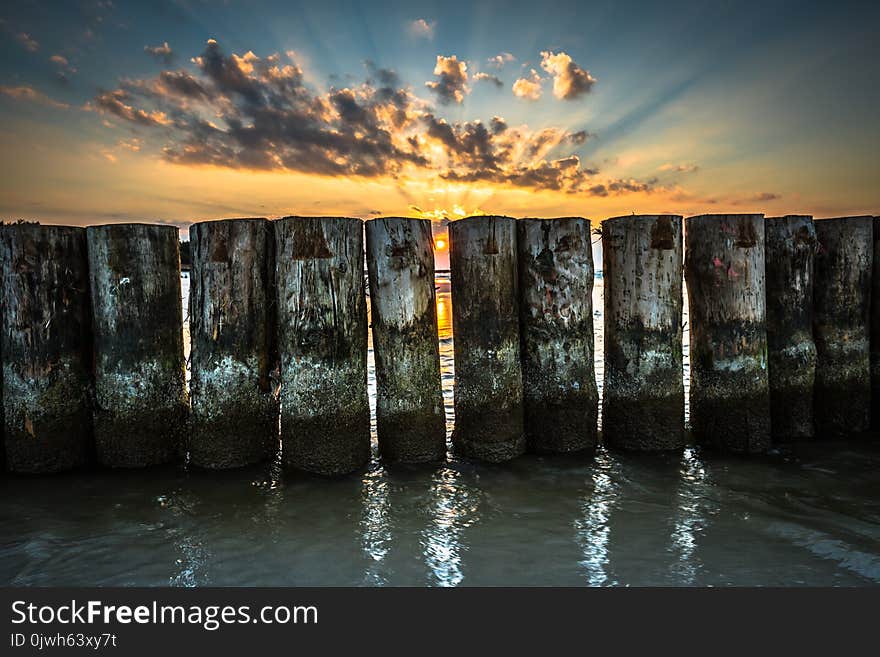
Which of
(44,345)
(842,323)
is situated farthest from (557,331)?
(44,345)

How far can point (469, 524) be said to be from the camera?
3.58m

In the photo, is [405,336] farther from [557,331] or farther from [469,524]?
[469,524]

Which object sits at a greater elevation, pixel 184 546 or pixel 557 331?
pixel 557 331

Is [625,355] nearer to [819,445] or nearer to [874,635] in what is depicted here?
[819,445]

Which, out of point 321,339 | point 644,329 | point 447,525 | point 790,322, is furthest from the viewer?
A: point 790,322

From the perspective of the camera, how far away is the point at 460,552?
10.6 ft

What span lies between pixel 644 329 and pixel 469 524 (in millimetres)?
2087

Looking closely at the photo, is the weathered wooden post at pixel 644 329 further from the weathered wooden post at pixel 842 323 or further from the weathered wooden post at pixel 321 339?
the weathered wooden post at pixel 321 339

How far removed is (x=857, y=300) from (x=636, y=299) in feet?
7.12

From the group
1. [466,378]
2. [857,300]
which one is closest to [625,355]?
[466,378]

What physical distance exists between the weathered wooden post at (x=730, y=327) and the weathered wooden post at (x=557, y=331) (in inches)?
36.7

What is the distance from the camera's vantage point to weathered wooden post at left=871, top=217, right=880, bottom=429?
502 cm

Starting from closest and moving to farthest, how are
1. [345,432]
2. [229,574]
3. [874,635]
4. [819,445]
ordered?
[874,635]
[229,574]
[345,432]
[819,445]

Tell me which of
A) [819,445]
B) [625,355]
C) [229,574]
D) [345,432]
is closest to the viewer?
[229,574]
